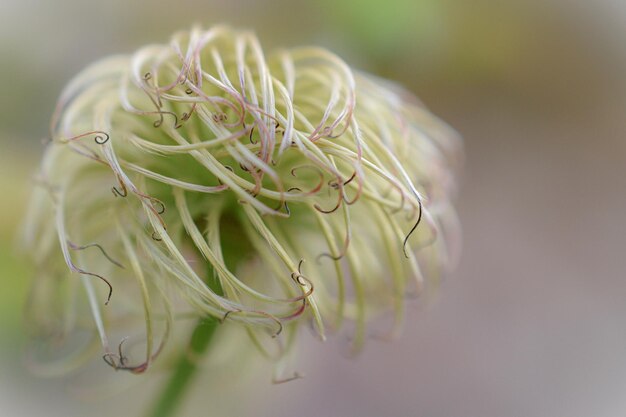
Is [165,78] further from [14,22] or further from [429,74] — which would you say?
[429,74]

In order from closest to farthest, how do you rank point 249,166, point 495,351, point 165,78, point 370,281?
point 249,166 < point 165,78 < point 370,281 < point 495,351

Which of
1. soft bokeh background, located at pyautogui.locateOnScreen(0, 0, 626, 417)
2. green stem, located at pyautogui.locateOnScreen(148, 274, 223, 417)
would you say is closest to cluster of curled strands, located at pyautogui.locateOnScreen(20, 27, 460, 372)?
green stem, located at pyautogui.locateOnScreen(148, 274, 223, 417)

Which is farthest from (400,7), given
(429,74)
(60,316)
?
(60,316)

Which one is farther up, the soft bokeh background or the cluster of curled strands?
the cluster of curled strands

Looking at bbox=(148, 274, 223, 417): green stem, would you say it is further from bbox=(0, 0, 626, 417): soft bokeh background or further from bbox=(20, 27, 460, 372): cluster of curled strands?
bbox=(0, 0, 626, 417): soft bokeh background

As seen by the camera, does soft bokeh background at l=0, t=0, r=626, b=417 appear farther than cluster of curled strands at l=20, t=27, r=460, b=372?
Yes

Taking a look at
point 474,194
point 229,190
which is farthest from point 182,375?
point 474,194

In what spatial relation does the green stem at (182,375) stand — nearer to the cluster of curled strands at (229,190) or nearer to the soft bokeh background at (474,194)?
the cluster of curled strands at (229,190)
